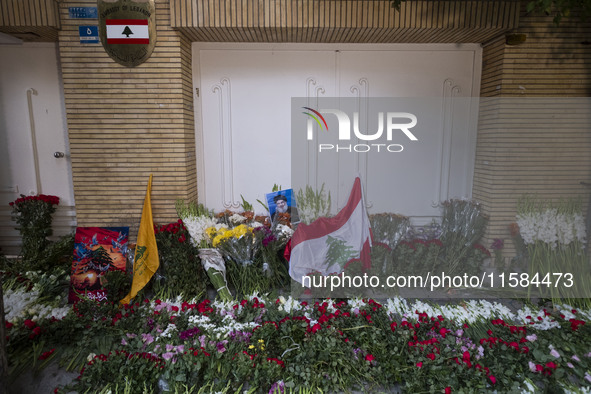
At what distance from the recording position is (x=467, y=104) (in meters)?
4.14

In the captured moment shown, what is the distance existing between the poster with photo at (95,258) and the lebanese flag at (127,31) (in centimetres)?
194

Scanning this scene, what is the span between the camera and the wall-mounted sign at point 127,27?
11.3 feet

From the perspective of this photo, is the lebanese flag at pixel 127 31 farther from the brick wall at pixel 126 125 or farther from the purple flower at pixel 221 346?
the purple flower at pixel 221 346

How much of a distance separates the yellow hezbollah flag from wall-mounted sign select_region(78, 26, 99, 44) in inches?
75.9

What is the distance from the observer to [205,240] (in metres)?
3.57

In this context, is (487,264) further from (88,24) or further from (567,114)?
(88,24)

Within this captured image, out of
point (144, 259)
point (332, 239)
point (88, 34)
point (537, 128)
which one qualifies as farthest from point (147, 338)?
point (537, 128)

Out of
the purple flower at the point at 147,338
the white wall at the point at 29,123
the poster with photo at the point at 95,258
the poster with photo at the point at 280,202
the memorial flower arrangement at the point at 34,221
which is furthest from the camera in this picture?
the poster with photo at the point at 280,202

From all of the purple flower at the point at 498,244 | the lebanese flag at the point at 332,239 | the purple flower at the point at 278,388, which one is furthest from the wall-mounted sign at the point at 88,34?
the purple flower at the point at 498,244

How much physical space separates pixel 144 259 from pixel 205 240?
63 centimetres

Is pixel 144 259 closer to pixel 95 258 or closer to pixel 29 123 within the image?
pixel 95 258

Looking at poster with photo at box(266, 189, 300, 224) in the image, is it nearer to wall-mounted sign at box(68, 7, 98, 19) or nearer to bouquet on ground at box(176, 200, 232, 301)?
bouquet on ground at box(176, 200, 232, 301)

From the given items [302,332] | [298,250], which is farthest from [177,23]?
[302,332]

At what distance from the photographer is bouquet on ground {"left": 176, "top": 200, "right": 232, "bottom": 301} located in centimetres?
308
